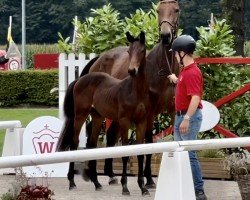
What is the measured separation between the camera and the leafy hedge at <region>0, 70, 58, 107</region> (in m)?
31.7

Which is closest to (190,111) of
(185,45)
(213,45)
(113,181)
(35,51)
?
(185,45)

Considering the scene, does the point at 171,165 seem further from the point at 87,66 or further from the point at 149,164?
the point at 87,66

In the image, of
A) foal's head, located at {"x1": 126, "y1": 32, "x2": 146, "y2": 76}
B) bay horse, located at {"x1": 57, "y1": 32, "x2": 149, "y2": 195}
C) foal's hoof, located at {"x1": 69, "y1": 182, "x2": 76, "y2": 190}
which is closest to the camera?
foal's head, located at {"x1": 126, "y1": 32, "x2": 146, "y2": 76}

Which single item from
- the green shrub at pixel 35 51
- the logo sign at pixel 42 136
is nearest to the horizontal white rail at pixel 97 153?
the logo sign at pixel 42 136

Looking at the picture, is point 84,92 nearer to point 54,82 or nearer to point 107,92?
point 107,92

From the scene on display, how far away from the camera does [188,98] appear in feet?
30.8

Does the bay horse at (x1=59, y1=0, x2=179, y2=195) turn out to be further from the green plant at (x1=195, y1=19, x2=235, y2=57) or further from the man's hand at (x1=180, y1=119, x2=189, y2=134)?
the man's hand at (x1=180, y1=119, x2=189, y2=134)

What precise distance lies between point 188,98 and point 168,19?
2376 mm

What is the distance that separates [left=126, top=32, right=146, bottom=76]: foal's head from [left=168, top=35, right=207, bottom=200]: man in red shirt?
83 cm

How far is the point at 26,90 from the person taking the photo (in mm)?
32031

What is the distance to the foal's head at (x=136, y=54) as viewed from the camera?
10.4 metres

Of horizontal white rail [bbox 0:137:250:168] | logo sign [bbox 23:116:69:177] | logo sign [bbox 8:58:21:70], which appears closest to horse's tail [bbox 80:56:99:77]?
logo sign [bbox 23:116:69:177]

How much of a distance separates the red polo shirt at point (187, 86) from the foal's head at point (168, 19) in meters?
1.96

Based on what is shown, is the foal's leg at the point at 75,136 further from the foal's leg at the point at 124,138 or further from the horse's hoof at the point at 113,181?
the foal's leg at the point at 124,138
